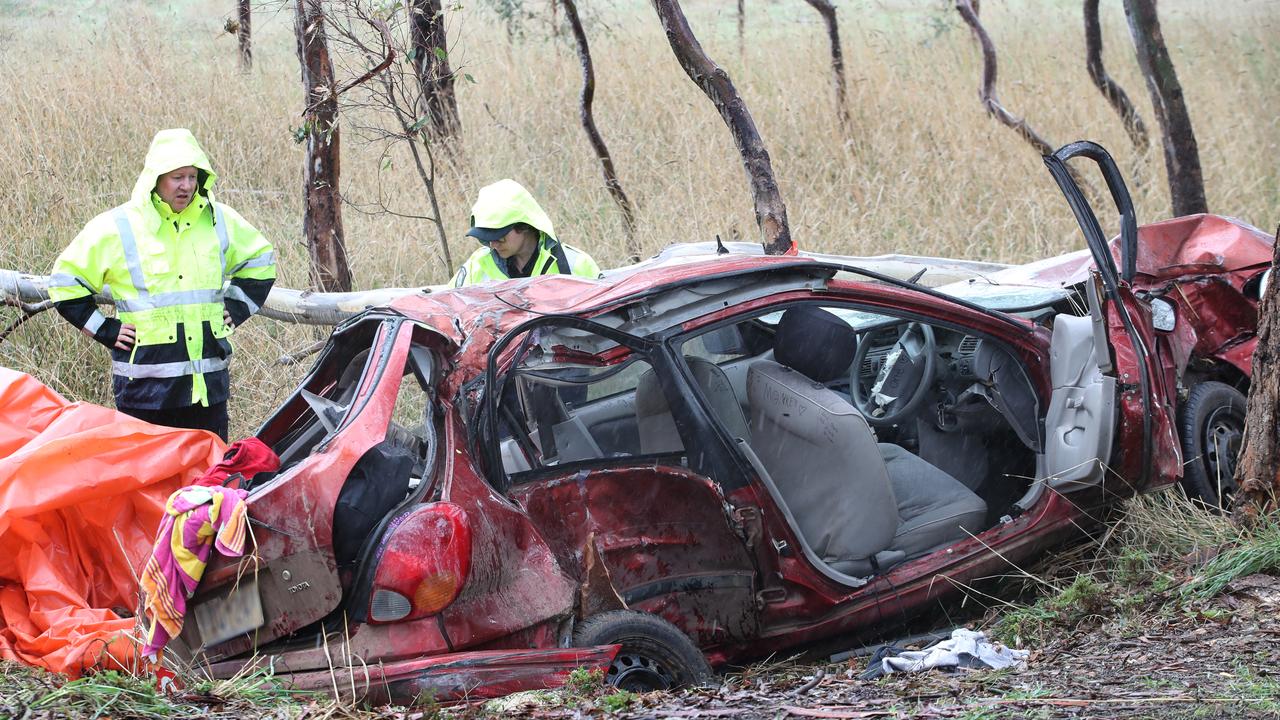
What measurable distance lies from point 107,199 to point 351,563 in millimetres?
7119

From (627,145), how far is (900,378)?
22.9 ft

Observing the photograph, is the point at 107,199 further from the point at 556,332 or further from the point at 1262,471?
the point at 1262,471

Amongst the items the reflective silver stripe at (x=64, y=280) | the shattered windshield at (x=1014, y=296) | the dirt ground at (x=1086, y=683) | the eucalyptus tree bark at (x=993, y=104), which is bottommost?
the dirt ground at (x=1086, y=683)

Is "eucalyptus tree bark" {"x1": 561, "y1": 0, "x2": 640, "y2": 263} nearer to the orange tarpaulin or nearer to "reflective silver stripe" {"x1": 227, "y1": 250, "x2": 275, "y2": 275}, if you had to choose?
"reflective silver stripe" {"x1": 227, "y1": 250, "x2": 275, "y2": 275}

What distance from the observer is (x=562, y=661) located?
3.27 metres

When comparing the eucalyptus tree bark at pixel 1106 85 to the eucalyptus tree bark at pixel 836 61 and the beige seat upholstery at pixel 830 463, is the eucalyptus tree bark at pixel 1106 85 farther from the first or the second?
the beige seat upholstery at pixel 830 463

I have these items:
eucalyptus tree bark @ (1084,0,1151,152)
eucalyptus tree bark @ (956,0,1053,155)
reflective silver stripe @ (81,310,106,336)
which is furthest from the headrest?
eucalyptus tree bark @ (1084,0,1151,152)

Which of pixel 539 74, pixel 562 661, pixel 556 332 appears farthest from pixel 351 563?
pixel 539 74

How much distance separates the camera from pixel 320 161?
7387 millimetres

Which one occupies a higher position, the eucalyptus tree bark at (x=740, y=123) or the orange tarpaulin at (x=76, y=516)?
the eucalyptus tree bark at (x=740, y=123)

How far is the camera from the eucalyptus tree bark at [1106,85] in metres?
10.9

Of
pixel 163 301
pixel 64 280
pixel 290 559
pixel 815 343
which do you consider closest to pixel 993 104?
pixel 815 343

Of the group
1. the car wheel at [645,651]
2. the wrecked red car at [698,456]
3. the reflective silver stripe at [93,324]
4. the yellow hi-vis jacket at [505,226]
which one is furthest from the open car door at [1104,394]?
the reflective silver stripe at [93,324]

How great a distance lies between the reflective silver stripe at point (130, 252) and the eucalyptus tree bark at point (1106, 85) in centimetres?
916
